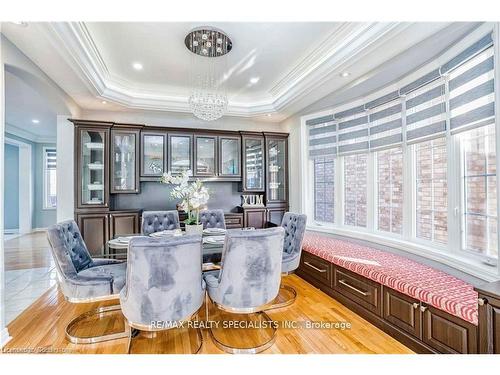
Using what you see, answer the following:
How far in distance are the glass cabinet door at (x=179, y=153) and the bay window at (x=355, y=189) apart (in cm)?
265

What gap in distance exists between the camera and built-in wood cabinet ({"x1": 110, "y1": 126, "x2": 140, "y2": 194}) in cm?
421

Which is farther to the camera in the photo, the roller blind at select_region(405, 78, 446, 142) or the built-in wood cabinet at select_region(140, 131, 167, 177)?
the built-in wood cabinet at select_region(140, 131, 167, 177)

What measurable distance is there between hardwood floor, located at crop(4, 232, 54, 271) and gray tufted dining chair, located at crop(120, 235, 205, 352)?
3.61 metres

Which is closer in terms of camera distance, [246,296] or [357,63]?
[246,296]

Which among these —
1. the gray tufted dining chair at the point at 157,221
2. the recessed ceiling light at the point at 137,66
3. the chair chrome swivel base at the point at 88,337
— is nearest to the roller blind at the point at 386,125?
the gray tufted dining chair at the point at 157,221

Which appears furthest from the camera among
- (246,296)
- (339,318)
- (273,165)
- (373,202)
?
(273,165)

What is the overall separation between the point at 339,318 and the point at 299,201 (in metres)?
2.35

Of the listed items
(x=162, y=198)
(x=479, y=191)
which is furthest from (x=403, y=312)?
(x=162, y=198)

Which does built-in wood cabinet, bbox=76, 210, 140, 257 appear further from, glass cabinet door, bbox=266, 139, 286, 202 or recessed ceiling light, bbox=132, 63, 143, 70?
glass cabinet door, bbox=266, 139, 286, 202

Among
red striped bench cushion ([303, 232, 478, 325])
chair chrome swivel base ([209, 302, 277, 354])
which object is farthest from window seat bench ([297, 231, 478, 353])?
chair chrome swivel base ([209, 302, 277, 354])

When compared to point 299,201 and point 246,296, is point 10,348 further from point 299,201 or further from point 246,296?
point 299,201

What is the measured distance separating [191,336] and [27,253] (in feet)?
16.1
